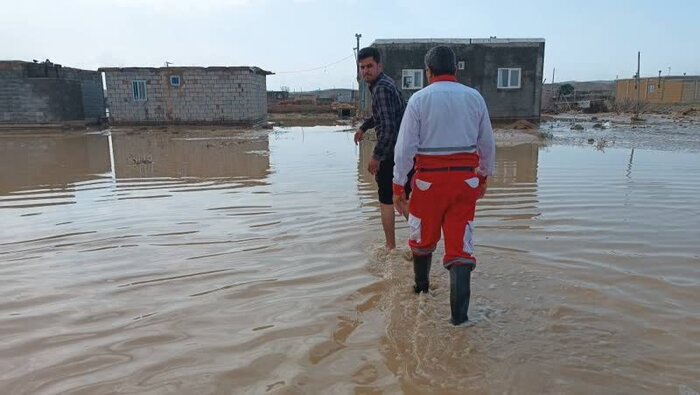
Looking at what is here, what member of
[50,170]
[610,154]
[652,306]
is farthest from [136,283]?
[610,154]

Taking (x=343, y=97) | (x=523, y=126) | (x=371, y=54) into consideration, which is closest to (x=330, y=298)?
(x=371, y=54)

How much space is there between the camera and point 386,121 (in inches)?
173

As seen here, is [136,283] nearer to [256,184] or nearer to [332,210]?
[332,210]

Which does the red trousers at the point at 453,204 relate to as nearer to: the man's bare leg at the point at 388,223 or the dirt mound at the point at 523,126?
the man's bare leg at the point at 388,223

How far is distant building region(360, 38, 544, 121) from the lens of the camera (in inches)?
1086

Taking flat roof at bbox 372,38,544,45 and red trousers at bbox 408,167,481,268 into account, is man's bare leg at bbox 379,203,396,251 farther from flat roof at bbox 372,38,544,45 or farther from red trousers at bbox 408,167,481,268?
flat roof at bbox 372,38,544,45

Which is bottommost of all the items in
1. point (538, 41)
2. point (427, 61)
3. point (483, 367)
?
point (483, 367)

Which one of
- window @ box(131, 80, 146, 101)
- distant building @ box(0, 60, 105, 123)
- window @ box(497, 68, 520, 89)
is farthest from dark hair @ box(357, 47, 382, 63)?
distant building @ box(0, 60, 105, 123)

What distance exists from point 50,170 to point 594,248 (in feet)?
36.3

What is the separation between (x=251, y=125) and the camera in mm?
28875

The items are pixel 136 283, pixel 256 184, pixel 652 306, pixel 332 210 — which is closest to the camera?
pixel 652 306

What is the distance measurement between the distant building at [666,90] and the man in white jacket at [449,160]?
5444 cm

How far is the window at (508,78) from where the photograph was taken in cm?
2806

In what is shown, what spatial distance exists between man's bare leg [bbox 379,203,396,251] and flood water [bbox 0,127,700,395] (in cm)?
17
